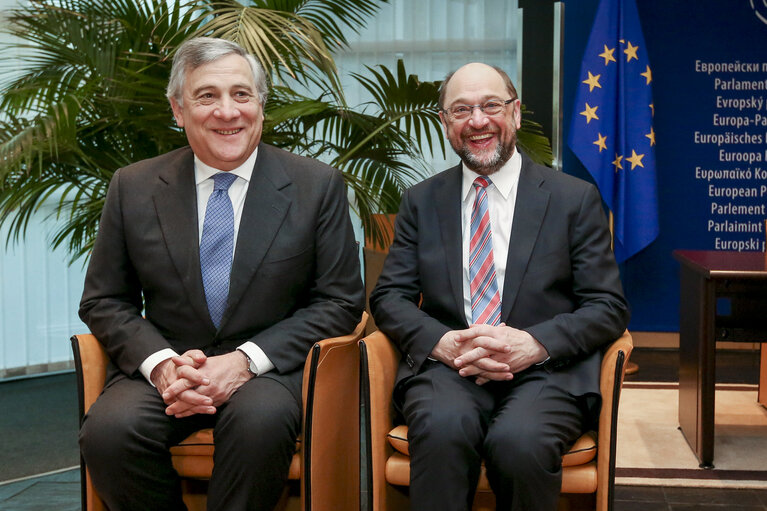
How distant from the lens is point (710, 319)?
3.03 m

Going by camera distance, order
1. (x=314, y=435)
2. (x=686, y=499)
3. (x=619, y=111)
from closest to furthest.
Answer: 1. (x=314, y=435)
2. (x=686, y=499)
3. (x=619, y=111)

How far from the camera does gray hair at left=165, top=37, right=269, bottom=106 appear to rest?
218 centimetres

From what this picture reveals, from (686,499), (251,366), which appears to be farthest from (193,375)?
(686,499)

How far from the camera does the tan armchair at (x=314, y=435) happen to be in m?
1.96

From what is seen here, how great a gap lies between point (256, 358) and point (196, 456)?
28 centimetres

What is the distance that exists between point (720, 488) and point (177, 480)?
1.99 meters

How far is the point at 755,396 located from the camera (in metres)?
4.10

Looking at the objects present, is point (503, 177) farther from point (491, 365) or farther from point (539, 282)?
point (491, 365)

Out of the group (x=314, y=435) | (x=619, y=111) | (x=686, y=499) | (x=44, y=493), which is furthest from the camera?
(x=619, y=111)

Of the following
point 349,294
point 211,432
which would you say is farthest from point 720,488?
point 211,432

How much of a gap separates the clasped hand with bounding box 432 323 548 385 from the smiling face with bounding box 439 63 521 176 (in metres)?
0.50

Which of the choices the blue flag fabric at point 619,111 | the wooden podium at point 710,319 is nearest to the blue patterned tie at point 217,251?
the wooden podium at point 710,319

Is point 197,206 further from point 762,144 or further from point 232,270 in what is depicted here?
point 762,144

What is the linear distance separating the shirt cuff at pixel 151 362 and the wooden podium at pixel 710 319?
77.5 inches
